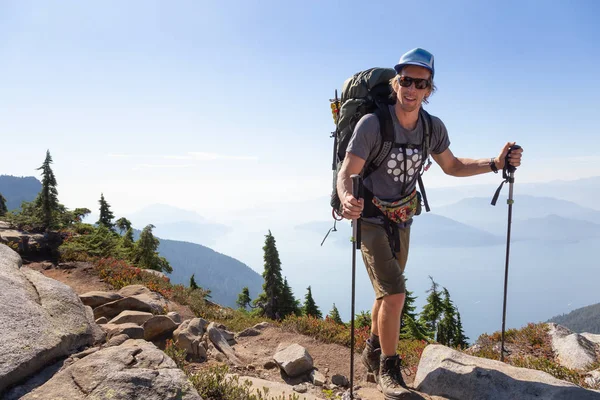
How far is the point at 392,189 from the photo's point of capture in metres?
4.70

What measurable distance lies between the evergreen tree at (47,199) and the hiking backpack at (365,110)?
697 inches

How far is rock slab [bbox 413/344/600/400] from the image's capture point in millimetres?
4348

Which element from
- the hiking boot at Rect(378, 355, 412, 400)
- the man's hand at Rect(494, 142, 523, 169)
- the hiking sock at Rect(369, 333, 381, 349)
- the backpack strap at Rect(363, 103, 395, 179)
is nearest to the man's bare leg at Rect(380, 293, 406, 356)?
the hiking boot at Rect(378, 355, 412, 400)

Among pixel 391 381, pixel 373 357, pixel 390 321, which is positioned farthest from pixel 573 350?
pixel 390 321

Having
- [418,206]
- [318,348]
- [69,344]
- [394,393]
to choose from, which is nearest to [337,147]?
[418,206]

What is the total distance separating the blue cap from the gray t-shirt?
0.58 meters

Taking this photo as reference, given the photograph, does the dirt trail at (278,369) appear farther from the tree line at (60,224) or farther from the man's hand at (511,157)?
the tree line at (60,224)

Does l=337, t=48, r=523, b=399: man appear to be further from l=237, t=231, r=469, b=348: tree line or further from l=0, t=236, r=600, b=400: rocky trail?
l=237, t=231, r=469, b=348: tree line

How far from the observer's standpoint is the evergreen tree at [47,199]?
17.2 meters

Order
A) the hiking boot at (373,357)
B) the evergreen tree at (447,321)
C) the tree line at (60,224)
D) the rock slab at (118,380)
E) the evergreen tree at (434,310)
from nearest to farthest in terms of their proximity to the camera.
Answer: the rock slab at (118,380) → the hiking boot at (373,357) → the tree line at (60,224) → the evergreen tree at (447,321) → the evergreen tree at (434,310)

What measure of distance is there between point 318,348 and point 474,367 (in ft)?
12.5

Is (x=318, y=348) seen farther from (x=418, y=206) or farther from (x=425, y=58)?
(x=425, y=58)

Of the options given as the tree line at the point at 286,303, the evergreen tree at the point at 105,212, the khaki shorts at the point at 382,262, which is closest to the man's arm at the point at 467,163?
the khaki shorts at the point at 382,262

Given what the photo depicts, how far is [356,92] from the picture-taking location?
5008 millimetres
